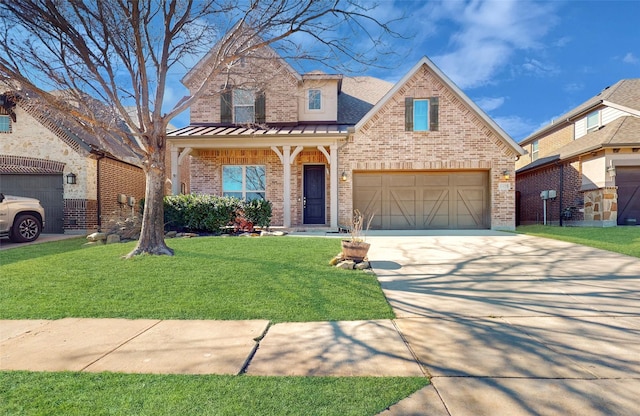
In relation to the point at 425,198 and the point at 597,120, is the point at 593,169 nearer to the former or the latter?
the point at 597,120

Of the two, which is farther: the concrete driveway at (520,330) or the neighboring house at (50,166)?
the neighboring house at (50,166)

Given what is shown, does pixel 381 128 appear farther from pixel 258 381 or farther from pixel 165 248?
pixel 258 381

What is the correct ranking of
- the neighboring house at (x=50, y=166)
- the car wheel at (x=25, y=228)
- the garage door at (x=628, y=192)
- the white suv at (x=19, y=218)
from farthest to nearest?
the garage door at (x=628, y=192) → the neighboring house at (x=50, y=166) → the car wheel at (x=25, y=228) → the white suv at (x=19, y=218)

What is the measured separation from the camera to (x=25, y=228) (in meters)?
9.12

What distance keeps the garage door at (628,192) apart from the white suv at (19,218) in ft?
67.4

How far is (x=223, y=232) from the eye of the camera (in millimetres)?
9938

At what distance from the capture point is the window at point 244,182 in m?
12.6

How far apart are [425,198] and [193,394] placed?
38.2 ft

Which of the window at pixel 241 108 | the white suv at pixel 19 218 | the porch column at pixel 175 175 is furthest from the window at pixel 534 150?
the white suv at pixel 19 218

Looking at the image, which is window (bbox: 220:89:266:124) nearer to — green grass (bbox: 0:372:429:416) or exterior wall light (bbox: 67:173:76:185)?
exterior wall light (bbox: 67:173:76:185)

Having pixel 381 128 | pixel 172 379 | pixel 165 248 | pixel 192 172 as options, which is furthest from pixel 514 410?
pixel 192 172

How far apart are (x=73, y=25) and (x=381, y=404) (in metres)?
9.07

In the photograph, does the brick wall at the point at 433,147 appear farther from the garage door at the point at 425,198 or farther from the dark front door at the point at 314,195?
the dark front door at the point at 314,195

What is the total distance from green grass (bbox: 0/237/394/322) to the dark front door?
5831mm
